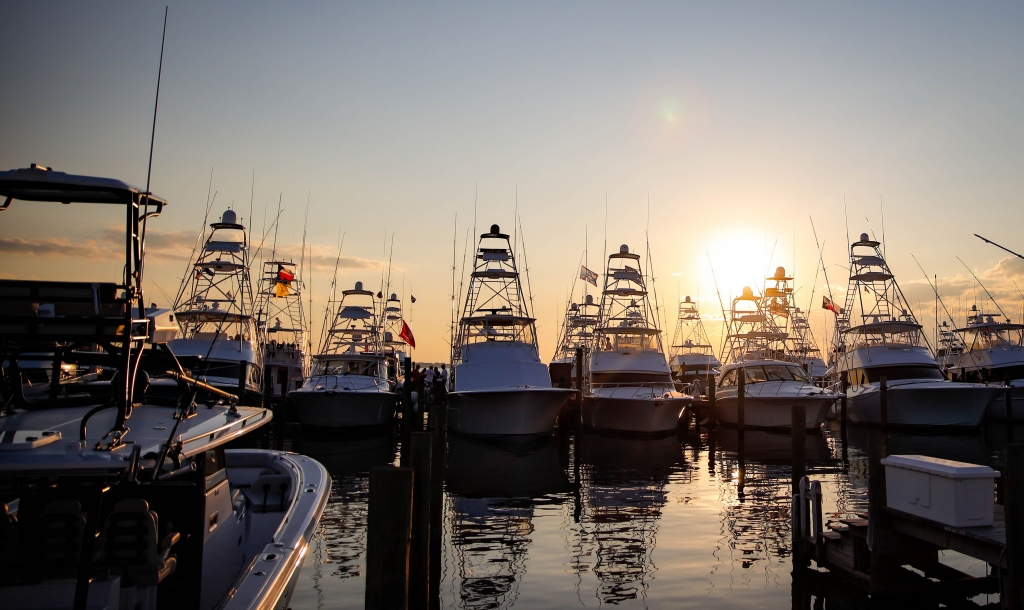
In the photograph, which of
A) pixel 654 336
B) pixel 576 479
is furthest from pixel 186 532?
pixel 654 336

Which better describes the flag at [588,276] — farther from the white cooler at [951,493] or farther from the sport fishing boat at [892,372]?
the white cooler at [951,493]

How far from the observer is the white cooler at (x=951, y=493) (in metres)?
7.98

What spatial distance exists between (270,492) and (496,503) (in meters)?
6.58

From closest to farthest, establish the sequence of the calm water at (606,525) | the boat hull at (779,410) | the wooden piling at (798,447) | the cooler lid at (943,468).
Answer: the cooler lid at (943,468) < the calm water at (606,525) < the wooden piling at (798,447) < the boat hull at (779,410)

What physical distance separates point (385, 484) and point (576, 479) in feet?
46.1

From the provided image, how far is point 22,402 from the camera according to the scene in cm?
589

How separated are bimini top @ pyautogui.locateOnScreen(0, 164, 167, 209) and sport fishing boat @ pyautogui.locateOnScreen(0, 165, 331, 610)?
0.4 inches

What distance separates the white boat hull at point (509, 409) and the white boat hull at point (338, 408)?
152 inches

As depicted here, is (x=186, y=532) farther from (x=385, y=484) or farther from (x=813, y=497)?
(x=813, y=497)

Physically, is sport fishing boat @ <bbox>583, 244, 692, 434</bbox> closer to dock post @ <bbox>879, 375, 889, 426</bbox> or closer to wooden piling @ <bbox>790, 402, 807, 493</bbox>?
dock post @ <bbox>879, 375, 889, 426</bbox>

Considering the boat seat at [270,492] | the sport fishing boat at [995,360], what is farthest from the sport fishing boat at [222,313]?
the sport fishing boat at [995,360]

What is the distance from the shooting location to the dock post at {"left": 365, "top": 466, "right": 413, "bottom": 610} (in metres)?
5.21

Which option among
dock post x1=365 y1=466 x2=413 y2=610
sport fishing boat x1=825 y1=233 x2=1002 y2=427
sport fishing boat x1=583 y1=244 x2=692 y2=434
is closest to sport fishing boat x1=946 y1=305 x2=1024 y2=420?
sport fishing boat x1=825 y1=233 x2=1002 y2=427

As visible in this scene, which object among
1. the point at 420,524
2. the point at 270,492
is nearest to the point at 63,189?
the point at 420,524
